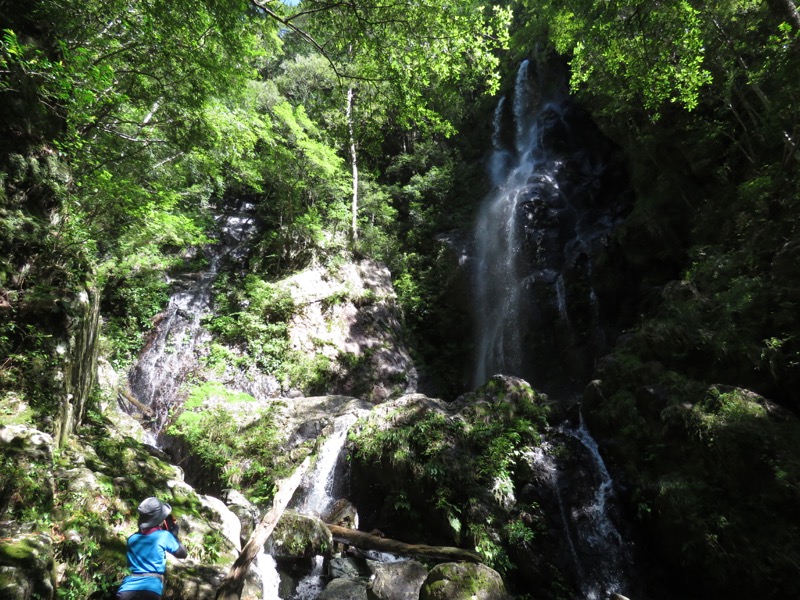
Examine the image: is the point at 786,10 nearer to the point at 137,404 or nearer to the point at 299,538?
the point at 299,538

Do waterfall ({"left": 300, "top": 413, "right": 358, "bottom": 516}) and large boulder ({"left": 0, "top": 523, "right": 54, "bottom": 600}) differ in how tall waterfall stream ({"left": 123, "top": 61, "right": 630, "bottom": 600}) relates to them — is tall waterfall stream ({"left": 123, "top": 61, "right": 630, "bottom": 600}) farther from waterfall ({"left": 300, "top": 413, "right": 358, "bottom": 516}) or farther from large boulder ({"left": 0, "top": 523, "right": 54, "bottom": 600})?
large boulder ({"left": 0, "top": 523, "right": 54, "bottom": 600})

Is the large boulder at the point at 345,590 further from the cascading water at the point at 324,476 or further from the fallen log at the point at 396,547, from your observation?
the cascading water at the point at 324,476

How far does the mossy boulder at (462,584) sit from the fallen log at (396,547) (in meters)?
0.79

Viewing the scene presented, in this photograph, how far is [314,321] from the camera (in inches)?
521

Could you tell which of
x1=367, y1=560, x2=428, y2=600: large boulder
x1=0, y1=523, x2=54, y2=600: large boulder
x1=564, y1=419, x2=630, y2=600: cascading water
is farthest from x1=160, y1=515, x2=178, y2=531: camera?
x1=564, y1=419, x2=630, y2=600: cascading water

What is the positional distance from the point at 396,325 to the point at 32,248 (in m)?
11.6

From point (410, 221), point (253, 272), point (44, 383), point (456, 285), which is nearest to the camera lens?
point (44, 383)

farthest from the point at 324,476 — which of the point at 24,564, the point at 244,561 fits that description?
the point at 24,564

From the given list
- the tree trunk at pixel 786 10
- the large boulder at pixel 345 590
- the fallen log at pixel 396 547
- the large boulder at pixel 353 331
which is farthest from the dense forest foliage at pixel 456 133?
the large boulder at pixel 345 590

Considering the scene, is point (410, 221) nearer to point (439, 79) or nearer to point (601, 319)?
point (601, 319)

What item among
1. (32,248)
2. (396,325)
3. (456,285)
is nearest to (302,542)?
(32,248)

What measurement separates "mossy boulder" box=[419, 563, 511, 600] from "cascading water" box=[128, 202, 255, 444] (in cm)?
768

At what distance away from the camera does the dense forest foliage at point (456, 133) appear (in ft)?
15.3

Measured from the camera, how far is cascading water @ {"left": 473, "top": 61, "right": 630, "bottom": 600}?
13.4 m
